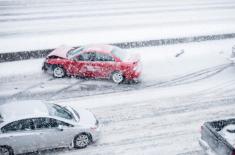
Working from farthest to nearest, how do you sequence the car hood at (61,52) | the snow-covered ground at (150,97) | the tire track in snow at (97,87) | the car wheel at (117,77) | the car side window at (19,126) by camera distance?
the car hood at (61,52) < the car wheel at (117,77) < the tire track in snow at (97,87) < the snow-covered ground at (150,97) < the car side window at (19,126)

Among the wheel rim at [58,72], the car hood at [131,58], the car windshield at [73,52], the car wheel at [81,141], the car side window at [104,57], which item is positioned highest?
the car windshield at [73,52]

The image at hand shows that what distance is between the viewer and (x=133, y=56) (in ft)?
55.0

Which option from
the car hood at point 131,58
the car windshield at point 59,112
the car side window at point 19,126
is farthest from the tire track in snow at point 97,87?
the car side window at point 19,126

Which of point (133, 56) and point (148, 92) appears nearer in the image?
point (148, 92)

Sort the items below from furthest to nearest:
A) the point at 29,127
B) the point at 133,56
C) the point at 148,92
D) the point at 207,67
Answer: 1. the point at 207,67
2. the point at 133,56
3. the point at 148,92
4. the point at 29,127

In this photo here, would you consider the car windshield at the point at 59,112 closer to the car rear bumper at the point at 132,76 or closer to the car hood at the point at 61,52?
the car rear bumper at the point at 132,76

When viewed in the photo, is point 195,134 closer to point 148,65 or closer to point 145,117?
point 145,117

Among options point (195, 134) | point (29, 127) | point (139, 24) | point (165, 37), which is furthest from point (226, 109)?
point (139, 24)

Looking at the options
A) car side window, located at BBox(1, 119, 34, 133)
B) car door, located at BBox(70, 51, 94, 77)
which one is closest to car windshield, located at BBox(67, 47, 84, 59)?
car door, located at BBox(70, 51, 94, 77)

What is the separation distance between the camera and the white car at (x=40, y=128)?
34.7 feet

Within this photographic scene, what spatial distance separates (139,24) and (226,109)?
41.0 ft

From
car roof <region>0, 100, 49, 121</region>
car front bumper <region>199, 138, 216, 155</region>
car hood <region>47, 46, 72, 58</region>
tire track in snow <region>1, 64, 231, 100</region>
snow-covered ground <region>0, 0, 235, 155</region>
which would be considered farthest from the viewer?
car hood <region>47, 46, 72, 58</region>

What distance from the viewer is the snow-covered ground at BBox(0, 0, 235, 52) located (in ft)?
71.5

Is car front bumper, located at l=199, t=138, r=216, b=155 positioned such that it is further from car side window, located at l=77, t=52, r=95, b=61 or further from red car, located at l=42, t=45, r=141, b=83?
car side window, located at l=77, t=52, r=95, b=61
